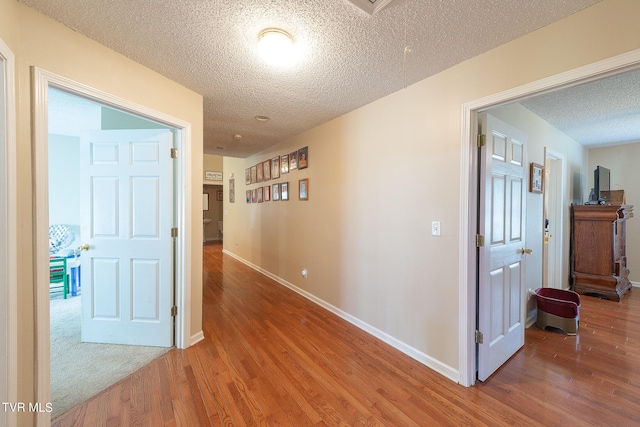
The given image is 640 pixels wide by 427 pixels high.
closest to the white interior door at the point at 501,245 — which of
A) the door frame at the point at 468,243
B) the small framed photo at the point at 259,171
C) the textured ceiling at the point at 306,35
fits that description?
the door frame at the point at 468,243

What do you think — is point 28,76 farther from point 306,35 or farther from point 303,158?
point 303,158

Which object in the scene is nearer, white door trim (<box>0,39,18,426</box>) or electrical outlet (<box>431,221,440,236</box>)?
white door trim (<box>0,39,18,426</box>)

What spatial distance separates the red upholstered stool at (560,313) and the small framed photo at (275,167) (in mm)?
3827

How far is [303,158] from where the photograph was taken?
359 centimetres

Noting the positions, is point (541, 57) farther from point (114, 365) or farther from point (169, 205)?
point (114, 365)

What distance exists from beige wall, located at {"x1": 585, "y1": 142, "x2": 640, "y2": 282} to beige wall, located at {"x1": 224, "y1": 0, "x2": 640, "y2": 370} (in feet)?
14.6

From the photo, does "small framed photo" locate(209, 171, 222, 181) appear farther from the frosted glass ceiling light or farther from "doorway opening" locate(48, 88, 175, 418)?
the frosted glass ceiling light

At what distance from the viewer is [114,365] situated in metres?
2.01

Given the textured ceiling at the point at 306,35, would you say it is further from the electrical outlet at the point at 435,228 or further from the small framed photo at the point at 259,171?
the small framed photo at the point at 259,171

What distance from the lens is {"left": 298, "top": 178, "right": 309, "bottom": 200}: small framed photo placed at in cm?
355

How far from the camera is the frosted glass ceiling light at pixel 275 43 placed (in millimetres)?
1492

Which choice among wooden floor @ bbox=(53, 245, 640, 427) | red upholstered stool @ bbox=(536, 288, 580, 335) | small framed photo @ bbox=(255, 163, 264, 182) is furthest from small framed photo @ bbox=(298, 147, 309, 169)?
red upholstered stool @ bbox=(536, 288, 580, 335)

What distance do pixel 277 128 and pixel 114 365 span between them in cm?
297

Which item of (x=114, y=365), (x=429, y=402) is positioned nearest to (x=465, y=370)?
(x=429, y=402)
